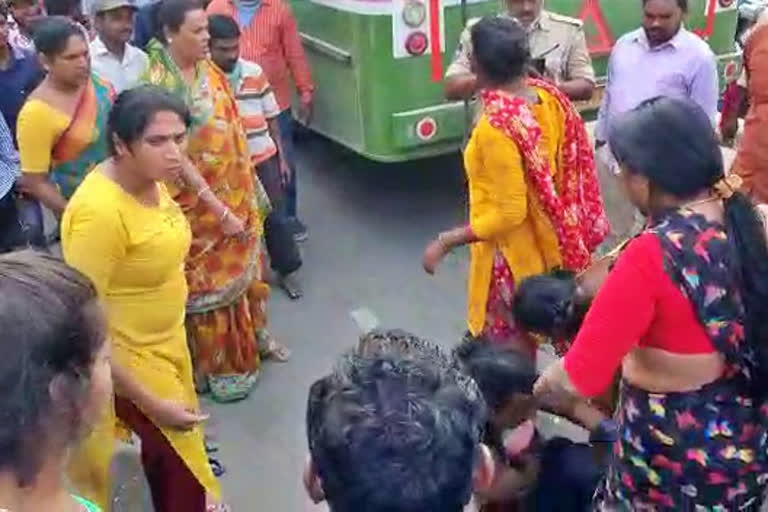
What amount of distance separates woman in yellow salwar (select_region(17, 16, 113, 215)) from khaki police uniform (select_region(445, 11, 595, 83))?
147 centimetres

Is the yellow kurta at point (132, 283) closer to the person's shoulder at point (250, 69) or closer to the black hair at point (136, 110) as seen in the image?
the black hair at point (136, 110)

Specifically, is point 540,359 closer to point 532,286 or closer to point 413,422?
point 532,286

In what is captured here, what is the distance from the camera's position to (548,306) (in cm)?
306

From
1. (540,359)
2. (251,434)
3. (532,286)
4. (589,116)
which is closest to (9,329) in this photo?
(532,286)

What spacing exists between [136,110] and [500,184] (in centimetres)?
107

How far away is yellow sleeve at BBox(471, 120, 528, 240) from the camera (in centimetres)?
319

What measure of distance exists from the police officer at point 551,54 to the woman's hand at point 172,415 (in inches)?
81.8

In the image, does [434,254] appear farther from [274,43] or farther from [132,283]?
[274,43]

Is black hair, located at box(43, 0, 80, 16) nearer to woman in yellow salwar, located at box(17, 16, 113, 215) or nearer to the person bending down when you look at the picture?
woman in yellow salwar, located at box(17, 16, 113, 215)

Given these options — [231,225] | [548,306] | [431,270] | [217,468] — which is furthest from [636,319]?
[217,468]

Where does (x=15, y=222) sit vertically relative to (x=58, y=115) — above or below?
below

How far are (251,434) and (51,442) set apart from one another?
256 cm

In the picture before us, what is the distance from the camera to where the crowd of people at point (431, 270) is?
4.92 ft

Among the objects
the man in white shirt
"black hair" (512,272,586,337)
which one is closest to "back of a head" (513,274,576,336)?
"black hair" (512,272,586,337)
